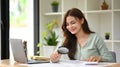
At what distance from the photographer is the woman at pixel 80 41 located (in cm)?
249

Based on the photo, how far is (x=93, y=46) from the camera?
2500 millimetres

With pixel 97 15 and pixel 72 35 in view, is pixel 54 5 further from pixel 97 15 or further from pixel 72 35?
pixel 72 35

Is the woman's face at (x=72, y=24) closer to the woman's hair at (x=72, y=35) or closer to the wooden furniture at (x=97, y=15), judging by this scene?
the woman's hair at (x=72, y=35)

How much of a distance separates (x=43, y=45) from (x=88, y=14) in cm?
88

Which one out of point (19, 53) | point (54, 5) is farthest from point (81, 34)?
point (54, 5)

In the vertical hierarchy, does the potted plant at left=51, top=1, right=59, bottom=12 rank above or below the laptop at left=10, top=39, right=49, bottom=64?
above

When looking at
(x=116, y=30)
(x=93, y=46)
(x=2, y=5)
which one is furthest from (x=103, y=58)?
(x=2, y=5)

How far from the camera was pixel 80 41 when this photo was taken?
2611mm


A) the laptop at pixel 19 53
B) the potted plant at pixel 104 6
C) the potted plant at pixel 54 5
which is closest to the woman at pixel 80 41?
the laptop at pixel 19 53

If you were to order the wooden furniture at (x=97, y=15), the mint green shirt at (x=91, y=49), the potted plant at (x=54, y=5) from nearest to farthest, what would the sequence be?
the mint green shirt at (x=91, y=49) < the wooden furniture at (x=97, y=15) < the potted plant at (x=54, y=5)

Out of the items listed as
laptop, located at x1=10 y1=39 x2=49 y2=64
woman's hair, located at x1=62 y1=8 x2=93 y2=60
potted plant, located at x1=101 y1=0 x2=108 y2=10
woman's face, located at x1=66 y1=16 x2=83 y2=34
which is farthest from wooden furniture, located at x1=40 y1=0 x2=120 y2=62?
laptop, located at x1=10 y1=39 x2=49 y2=64

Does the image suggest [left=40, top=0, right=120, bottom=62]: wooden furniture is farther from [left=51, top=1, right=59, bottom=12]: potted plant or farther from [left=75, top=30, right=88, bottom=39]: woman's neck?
[left=75, top=30, right=88, bottom=39]: woman's neck

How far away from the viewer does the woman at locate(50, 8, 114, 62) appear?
8.16 ft

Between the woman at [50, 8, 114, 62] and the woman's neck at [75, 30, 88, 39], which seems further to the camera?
the woman's neck at [75, 30, 88, 39]
